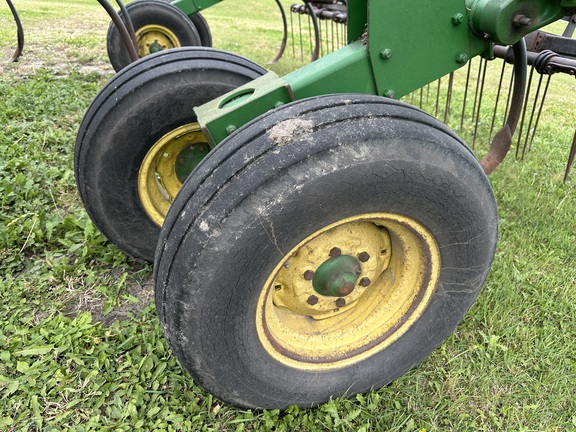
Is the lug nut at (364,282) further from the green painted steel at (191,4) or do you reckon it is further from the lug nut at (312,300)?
the green painted steel at (191,4)

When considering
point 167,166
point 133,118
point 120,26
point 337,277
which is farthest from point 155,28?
point 337,277

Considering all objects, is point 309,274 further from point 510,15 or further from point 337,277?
point 510,15

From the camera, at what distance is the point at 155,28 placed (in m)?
5.10

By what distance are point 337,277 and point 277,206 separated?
0.47 metres

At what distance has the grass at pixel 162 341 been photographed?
1.75 meters

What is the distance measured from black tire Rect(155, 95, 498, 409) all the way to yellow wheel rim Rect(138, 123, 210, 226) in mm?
919

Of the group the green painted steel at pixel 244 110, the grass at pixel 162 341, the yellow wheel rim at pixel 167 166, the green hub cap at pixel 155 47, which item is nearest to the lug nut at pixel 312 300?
the grass at pixel 162 341

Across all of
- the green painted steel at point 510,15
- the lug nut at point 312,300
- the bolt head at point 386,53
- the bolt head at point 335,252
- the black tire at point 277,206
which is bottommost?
the lug nut at point 312,300

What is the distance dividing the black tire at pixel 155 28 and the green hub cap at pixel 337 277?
4.12m

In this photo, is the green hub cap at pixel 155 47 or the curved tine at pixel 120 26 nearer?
the curved tine at pixel 120 26

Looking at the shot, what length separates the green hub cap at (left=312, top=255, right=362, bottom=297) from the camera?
1.64m

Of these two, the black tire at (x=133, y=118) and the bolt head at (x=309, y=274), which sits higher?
the black tire at (x=133, y=118)

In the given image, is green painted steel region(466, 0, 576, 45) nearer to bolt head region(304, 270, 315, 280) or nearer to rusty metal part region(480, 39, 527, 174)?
rusty metal part region(480, 39, 527, 174)

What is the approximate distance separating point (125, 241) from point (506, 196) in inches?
99.2
